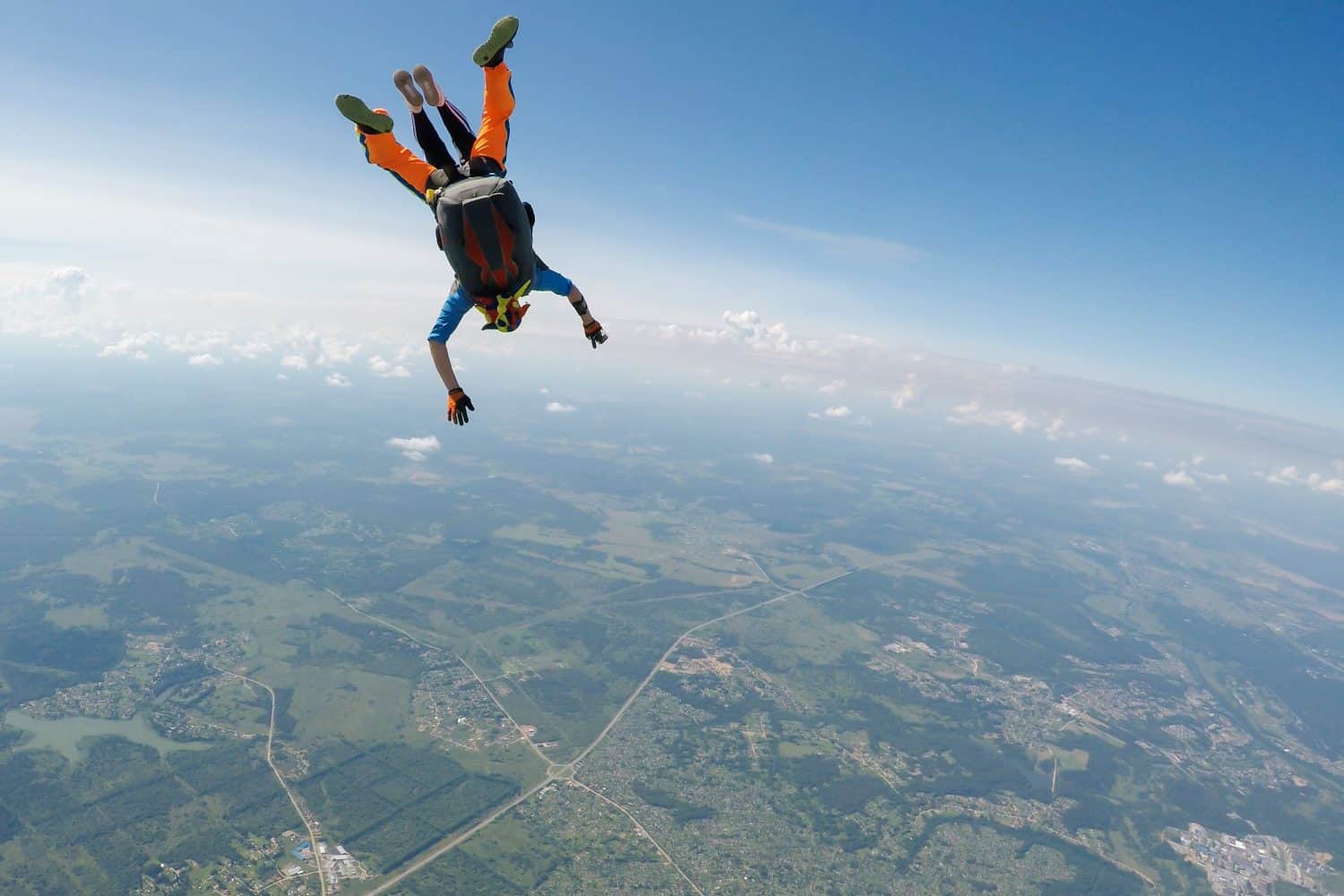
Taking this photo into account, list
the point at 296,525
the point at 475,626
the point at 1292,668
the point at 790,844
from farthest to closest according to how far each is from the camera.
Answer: the point at 296,525
the point at 1292,668
the point at 475,626
the point at 790,844

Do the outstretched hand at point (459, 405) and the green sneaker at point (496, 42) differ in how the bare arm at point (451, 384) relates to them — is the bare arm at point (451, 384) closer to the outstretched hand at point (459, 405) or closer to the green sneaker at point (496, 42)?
the outstretched hand at point (459, 405)

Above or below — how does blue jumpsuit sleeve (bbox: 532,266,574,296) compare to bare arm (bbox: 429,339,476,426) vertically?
above

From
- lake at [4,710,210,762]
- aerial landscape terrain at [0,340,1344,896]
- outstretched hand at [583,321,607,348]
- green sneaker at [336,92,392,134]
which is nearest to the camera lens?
green sneaker at [336,92,392,134]

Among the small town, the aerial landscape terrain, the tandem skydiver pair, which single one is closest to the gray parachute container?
the tandem skydiver pair

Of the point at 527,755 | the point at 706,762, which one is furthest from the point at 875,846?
the point at 527,755

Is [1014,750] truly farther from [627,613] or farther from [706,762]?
[627,613]

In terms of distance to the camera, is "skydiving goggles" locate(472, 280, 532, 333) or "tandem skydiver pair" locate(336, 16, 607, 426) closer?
"tandem skydiver pair" locate(336, 16, 607, 426)

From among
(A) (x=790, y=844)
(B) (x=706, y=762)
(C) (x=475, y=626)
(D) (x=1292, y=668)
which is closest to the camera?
(A) (x=790, y=844)

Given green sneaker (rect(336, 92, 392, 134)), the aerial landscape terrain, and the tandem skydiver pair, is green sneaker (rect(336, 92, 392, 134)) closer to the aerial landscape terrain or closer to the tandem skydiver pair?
the tandem skydiver pair

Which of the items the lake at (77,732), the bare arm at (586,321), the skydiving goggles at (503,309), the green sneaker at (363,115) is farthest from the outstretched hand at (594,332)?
the lake at (77,732)
